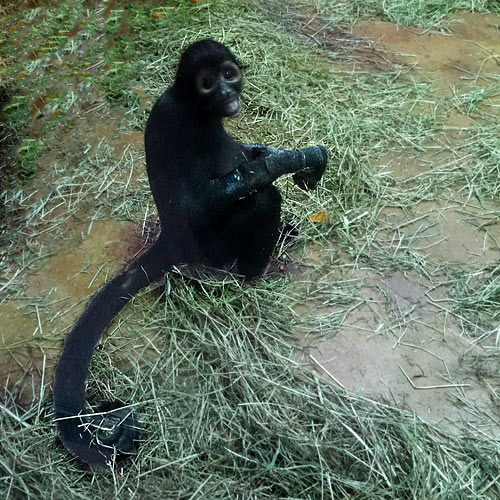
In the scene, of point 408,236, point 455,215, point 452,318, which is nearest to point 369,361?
point 452,318

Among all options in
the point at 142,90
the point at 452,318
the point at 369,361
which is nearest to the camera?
the point at 369,361

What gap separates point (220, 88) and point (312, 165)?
0.65 metres

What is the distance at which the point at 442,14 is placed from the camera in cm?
581

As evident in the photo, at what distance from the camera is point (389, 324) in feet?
11.0

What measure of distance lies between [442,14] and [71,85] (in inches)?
142

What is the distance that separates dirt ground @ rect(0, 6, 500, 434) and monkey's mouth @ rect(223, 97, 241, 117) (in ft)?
4.14

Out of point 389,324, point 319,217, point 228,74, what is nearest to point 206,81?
point 228,74

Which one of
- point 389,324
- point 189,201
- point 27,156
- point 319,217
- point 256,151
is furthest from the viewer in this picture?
point 27,156

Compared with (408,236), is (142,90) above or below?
above

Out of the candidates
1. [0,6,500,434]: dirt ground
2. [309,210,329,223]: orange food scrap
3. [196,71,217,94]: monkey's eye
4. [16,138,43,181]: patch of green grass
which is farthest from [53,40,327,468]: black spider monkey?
[16,138,43,181]: patch of green grass

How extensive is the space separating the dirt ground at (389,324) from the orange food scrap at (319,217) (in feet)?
0.78

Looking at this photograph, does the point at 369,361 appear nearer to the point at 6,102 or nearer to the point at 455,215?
the point at 455,215

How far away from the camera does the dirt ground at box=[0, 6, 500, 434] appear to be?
3.04 m

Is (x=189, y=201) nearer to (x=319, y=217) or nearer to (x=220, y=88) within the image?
(x=220, y=88)
